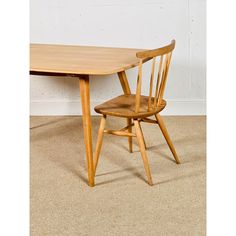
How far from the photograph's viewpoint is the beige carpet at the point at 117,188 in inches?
91.3

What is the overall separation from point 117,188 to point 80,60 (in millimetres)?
795

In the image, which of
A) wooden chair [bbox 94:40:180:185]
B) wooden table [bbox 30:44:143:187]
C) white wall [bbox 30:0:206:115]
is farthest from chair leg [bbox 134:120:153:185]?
white wall [bbox 30:0:206:115]

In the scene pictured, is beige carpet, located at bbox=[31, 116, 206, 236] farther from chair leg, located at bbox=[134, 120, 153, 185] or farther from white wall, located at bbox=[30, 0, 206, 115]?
white wall, located at bbox=[30, 0, 206, 115]

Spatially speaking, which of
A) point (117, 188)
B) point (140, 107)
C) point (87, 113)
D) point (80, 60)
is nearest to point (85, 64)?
point (80, 60)

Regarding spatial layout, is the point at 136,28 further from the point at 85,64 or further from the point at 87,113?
the point at 87,113

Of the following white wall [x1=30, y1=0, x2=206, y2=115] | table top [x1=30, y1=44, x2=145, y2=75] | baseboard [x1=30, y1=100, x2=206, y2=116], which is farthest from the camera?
baseboard [x1=30, y1=100, x2=206, y2=116]

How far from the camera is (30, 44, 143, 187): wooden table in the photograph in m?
2.66

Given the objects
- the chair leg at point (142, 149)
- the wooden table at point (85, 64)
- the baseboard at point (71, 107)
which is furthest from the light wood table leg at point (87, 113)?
the baseboard at point (71, 107)

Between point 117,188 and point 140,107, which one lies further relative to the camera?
point 140,107

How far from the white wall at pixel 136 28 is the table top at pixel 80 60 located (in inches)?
31.5

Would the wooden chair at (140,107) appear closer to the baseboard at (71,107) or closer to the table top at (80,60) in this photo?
the table top at (80,60)

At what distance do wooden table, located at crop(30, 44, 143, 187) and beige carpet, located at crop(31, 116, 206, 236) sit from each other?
0.73 feet

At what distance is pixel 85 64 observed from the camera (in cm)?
280
